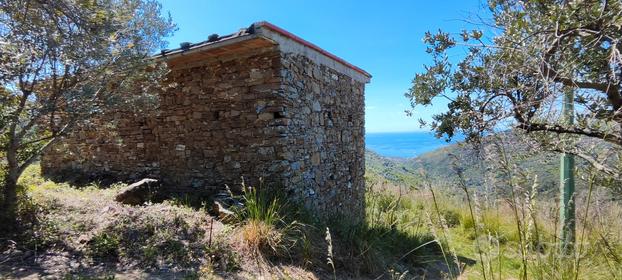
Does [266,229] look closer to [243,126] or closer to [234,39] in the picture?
[243,126]

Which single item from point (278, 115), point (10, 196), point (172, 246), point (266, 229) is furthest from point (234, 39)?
point (10, 196)

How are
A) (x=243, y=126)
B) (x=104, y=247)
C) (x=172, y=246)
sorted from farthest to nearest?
(x=243, y=126)
(x=172, y=246)
(x=104, y=247)

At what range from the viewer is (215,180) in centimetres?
538

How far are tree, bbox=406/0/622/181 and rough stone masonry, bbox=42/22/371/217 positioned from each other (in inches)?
98.0

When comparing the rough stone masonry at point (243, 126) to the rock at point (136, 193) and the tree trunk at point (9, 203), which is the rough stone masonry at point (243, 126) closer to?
the rock at point (136, 193)

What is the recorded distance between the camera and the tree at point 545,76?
1782mm

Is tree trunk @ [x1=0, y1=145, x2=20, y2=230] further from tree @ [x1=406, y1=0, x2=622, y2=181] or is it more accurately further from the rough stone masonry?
tree @ [x1=406, y1=0, x2=622, y2=181]

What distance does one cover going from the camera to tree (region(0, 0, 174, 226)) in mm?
3371

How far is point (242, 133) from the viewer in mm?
5125

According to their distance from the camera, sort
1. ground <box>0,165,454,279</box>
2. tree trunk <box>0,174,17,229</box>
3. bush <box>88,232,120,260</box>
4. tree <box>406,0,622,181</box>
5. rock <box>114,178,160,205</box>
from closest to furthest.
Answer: tree <box>406,0,622,181</box> < ground <box>0,165,454,279</box> < bush <box>88,232,120,260</box> < tree trunk <box>0,174,17,229</box> < rock <box>114,178,160,205</box>

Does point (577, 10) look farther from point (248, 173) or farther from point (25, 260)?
point (25, 260)

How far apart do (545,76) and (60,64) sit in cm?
456

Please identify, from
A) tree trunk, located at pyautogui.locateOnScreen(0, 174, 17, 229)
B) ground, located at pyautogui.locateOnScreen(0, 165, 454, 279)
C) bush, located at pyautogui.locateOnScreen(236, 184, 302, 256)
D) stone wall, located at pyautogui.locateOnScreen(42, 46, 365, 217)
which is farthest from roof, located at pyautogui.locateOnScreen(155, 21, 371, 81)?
tree trunk, located at pyautogui.locateOnScreen(0, 174, 17, 229)

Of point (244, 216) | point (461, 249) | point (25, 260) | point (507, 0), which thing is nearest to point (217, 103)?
point (244, 216)
